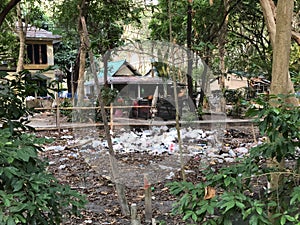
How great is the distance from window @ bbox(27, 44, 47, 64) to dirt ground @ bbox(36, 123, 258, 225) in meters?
12.9

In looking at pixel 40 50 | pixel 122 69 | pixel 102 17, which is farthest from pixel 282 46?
pixel 40 50

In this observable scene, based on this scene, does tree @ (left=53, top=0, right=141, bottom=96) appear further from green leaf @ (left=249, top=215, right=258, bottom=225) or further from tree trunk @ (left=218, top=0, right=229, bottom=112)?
green leaf @ (left=249, top=215, right=258, bottom=225)

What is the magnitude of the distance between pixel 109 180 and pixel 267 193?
3341mm

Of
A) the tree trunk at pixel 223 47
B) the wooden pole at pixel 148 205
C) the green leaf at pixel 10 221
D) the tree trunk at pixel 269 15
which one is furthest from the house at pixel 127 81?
the green leaf at pixel 10 221

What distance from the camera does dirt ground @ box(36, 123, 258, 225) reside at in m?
3.62

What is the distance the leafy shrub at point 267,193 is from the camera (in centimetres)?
149

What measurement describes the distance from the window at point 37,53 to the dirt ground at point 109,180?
12.9 m

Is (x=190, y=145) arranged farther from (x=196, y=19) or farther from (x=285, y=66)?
(x=285, y=66)

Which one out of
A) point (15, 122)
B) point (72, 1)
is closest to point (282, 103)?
point (15, 122)

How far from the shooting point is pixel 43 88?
86.9 inches

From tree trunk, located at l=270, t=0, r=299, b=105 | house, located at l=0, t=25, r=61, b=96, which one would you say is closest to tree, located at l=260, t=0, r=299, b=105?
tree trunk, located at l=270, t=0, r=299, b=105

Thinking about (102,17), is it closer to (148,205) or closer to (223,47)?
(148,205)

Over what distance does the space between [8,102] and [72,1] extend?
398cm

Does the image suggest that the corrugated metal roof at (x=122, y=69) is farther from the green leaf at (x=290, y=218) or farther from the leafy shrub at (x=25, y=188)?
the green leaf at (x=290, y=218)
